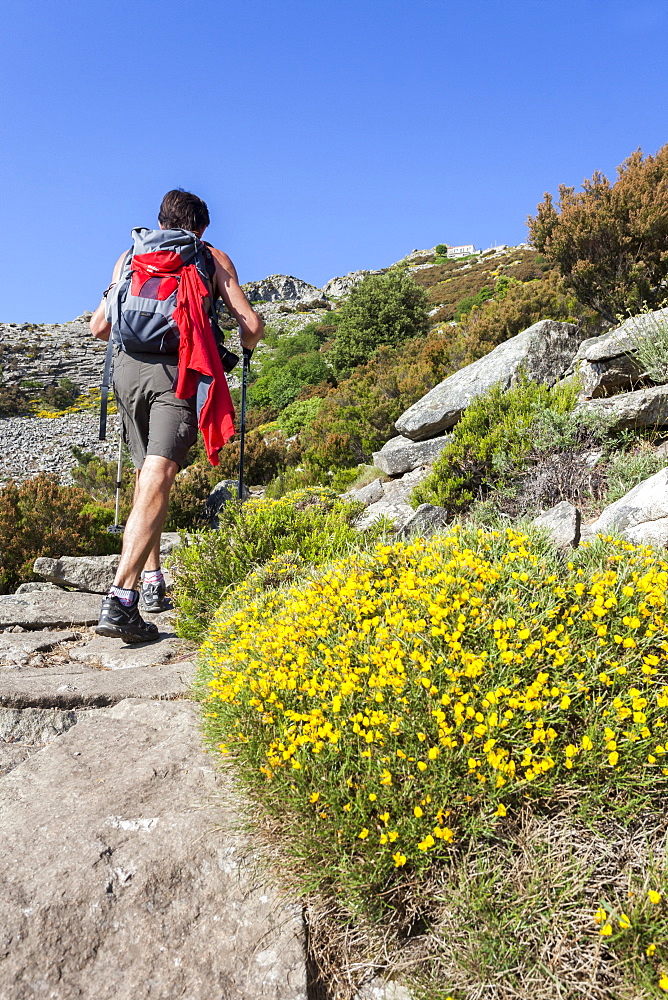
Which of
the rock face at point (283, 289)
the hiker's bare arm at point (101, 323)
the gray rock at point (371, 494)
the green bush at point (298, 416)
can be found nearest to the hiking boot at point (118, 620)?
the hiker's bare arm at point (101, 323)

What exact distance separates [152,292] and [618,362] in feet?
14.8

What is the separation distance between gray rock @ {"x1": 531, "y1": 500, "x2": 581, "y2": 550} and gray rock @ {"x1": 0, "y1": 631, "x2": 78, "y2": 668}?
2.91 meters

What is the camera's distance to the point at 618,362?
19.1ft

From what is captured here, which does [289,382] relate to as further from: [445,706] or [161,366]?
[445,706]

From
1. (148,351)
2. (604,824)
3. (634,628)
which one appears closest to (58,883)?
(604,824)

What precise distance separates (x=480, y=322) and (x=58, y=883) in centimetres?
979

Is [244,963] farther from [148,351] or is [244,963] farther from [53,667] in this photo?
[148,351]

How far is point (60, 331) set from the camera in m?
53.6

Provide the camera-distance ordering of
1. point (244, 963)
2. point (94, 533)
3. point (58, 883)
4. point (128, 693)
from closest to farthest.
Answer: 1. point (244, 963)
2. point (58, 883)
3. point (128, 693)
4. point (94, 533)

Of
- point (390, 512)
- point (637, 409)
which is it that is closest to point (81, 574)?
point (390, 512)

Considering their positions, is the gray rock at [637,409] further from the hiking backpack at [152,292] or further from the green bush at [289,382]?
the green bush at [289,382]

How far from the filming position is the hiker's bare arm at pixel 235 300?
3.38m

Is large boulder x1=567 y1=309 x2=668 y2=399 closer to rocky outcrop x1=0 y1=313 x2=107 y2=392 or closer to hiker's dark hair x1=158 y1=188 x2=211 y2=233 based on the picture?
hiker's dark hair x1=158 y1=188 x2=211 y2=233

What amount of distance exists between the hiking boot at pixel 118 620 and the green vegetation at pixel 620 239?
356 inches
